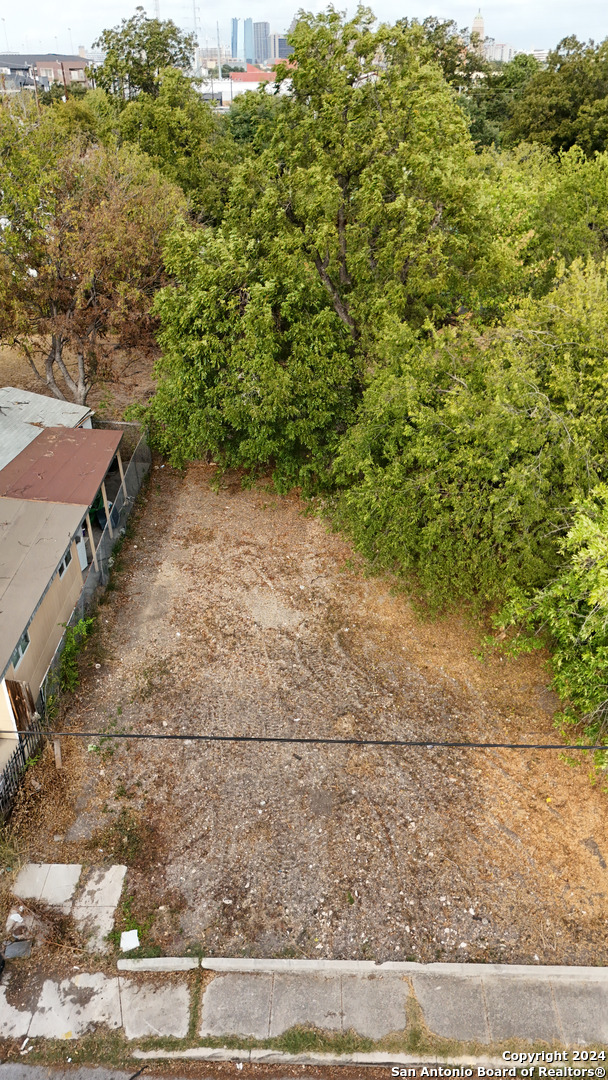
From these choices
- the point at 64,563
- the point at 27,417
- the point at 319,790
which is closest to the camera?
the point at 319,790

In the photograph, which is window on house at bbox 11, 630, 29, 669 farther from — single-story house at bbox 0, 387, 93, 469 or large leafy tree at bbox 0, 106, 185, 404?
large leafy tree at bbox 0, 106, 185, 404

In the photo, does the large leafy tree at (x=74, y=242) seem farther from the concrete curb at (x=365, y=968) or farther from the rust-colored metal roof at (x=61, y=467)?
the concrete curb at (x=365, y=968)

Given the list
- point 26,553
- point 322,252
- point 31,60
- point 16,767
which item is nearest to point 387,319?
point 322,252

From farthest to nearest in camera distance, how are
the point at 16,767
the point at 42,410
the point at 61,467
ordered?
1. the point at 42,410
2. the point at 61,467
3. the point at 16,767

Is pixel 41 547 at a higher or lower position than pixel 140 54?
lower

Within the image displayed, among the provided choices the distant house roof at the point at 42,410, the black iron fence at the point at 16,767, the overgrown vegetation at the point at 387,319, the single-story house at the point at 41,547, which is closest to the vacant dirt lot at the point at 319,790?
the black iron fence at the point at 16,767

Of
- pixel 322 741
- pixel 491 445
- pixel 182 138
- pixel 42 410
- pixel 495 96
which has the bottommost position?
pixel 42 410

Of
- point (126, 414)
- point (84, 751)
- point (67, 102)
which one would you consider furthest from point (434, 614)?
point (67, 102)

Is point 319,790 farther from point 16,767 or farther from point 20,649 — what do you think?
point 20,649
